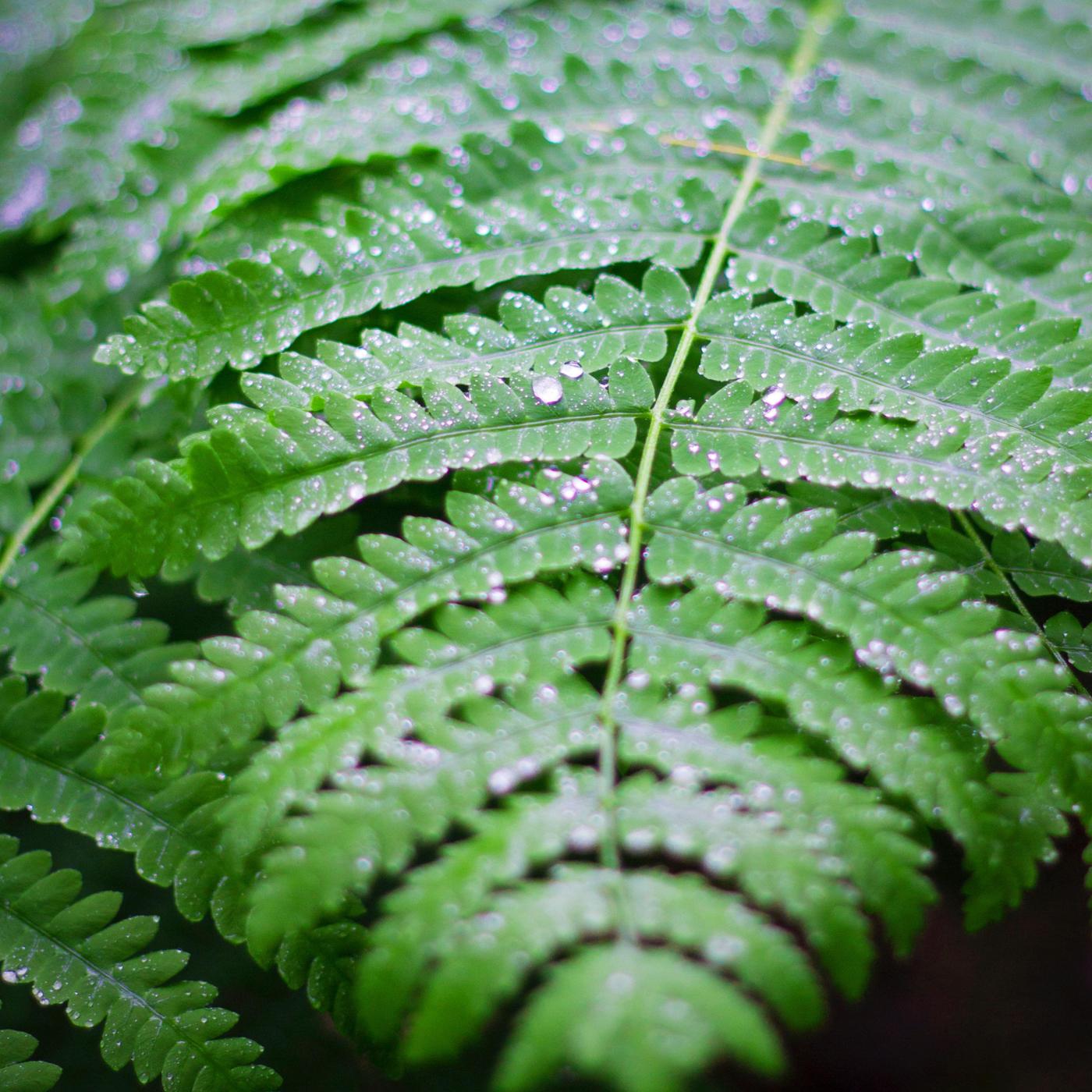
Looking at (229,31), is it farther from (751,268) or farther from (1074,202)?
(1074,202)

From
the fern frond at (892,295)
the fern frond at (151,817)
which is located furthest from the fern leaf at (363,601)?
the fern frond at (892,295)

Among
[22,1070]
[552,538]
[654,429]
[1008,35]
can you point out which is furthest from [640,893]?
[1008,35]

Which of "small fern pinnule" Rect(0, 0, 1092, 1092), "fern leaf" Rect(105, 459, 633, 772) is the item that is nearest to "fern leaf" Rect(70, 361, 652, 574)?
"small fern pinnule" Rect(0, 0, 1092, 1092)

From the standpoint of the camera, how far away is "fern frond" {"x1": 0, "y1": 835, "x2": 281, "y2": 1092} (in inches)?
43.3

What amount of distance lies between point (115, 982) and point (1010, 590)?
4.71 feet

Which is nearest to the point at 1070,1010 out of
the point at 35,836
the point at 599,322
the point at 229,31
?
the point at 599,322

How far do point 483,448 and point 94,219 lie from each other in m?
1.28

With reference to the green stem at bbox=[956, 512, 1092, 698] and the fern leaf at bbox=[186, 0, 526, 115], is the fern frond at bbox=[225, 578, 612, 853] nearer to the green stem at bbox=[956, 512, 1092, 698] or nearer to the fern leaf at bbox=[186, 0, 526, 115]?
the green stem at bbox=[956, 512, 1092, 698]

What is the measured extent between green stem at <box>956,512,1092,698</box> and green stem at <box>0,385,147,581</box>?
5.50 feet

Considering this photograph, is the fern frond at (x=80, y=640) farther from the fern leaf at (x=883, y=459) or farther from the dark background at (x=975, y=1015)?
the dark background at (x=975, y=1015)

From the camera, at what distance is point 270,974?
5.60 ft

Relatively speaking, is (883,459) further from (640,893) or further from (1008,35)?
(1008,35)

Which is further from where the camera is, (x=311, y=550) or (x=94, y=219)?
(x=94, y=219)

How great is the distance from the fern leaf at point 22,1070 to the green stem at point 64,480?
0.78 meters
